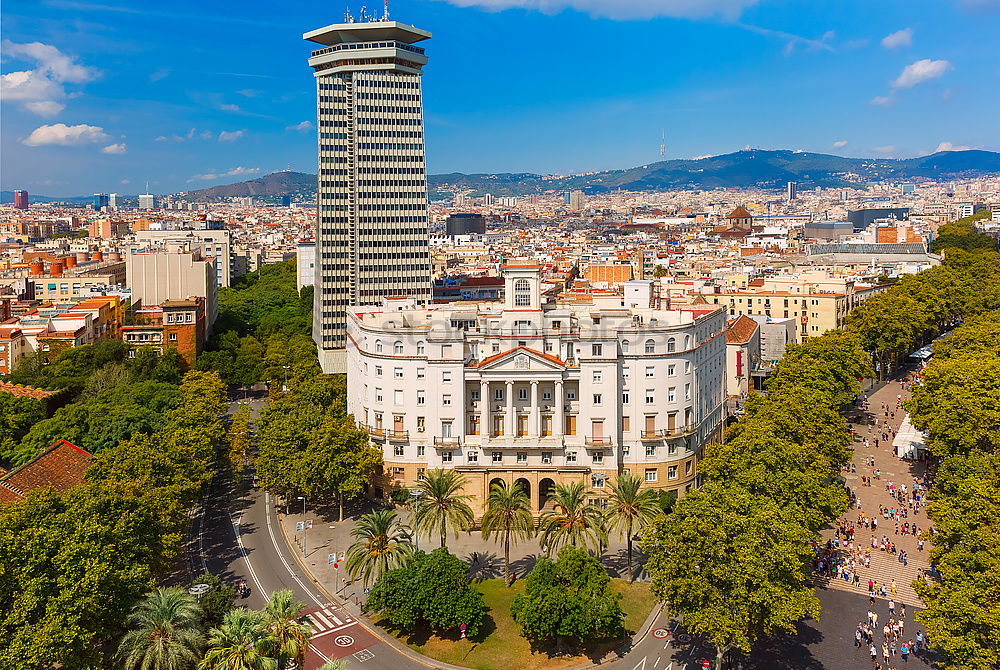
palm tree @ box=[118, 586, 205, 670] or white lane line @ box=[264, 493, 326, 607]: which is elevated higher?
palm tree @ box=[118, 586, 205, 670]

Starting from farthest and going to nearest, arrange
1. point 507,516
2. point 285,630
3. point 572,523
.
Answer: point 507,516
point 572,523
point 285,630

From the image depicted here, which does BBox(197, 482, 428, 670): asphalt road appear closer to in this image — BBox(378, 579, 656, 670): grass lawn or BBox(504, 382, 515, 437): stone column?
BBox(378, 579, 656, 670): grass lawn

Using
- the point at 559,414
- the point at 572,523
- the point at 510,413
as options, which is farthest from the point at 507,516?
the point at 559,414

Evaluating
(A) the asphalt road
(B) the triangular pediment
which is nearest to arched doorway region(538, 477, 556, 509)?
(B) the triangular pediment

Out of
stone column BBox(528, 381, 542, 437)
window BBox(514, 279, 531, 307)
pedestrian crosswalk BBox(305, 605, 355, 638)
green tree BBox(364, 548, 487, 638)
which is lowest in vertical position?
pedestrian crosswalk BBox(305, 605, 355, 638)

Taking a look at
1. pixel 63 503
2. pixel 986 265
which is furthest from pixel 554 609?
pixel 986 265

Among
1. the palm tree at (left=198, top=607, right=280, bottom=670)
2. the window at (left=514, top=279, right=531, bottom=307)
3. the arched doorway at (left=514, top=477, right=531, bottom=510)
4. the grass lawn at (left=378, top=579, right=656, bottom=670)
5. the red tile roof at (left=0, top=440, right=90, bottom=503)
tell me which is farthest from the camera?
the window at (left=514, top=279, right=531, bottom=307)

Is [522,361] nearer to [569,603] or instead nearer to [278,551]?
[278,551]
